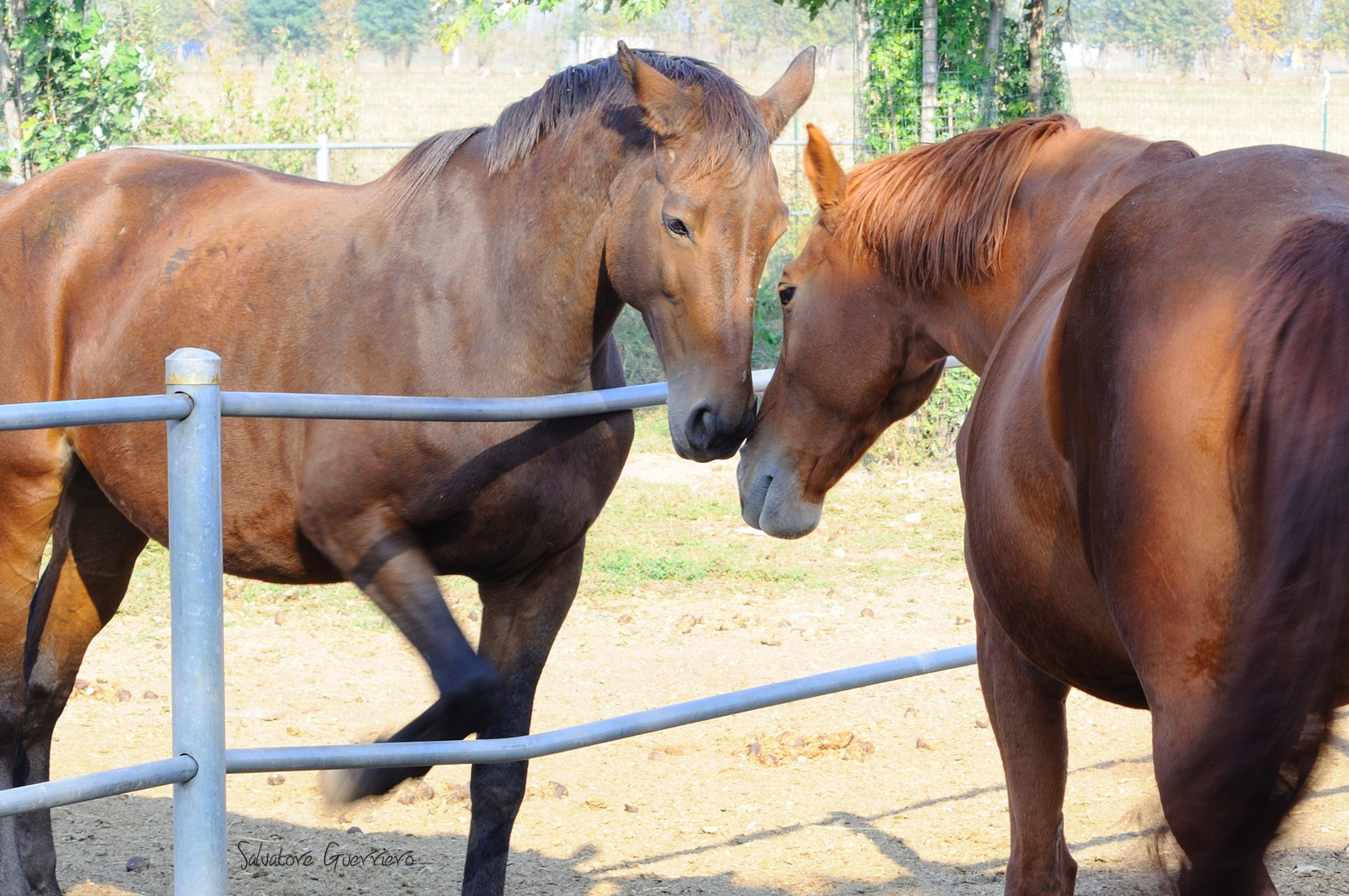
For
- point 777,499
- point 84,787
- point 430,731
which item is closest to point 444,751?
point 430,731

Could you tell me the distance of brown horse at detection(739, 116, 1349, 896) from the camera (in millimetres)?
1304

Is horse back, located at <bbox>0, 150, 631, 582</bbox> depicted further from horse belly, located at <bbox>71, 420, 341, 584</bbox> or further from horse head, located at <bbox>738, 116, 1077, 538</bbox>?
horse head, located at <bbox>738, 116, 1077, 538</bbox>

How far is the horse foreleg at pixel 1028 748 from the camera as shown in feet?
7.13

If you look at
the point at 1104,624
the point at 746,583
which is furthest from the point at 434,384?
the point at 746,583

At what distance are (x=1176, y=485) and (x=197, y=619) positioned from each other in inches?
53.5

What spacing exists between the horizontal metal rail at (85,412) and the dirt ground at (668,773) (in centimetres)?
97

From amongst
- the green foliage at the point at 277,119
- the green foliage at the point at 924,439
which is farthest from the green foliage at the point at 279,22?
the green foliage at the point at 924,439

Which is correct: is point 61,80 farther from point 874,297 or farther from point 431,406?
point 874,297

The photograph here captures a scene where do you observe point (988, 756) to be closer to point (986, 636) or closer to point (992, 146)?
point (986, 636)

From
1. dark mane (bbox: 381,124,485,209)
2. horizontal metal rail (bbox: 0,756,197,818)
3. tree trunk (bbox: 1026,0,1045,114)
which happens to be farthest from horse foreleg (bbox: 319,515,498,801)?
tree trunk (bbox: 1026,0,1045,114)

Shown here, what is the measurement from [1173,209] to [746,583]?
462cm

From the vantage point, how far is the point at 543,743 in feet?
7.17

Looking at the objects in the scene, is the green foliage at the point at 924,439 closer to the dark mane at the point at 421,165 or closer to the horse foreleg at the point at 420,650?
the dark mane at the point at 421,165

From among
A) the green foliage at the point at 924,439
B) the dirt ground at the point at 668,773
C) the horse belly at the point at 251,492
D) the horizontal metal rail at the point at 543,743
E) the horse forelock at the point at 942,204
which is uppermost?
the horse forelock at the point at 942,204
